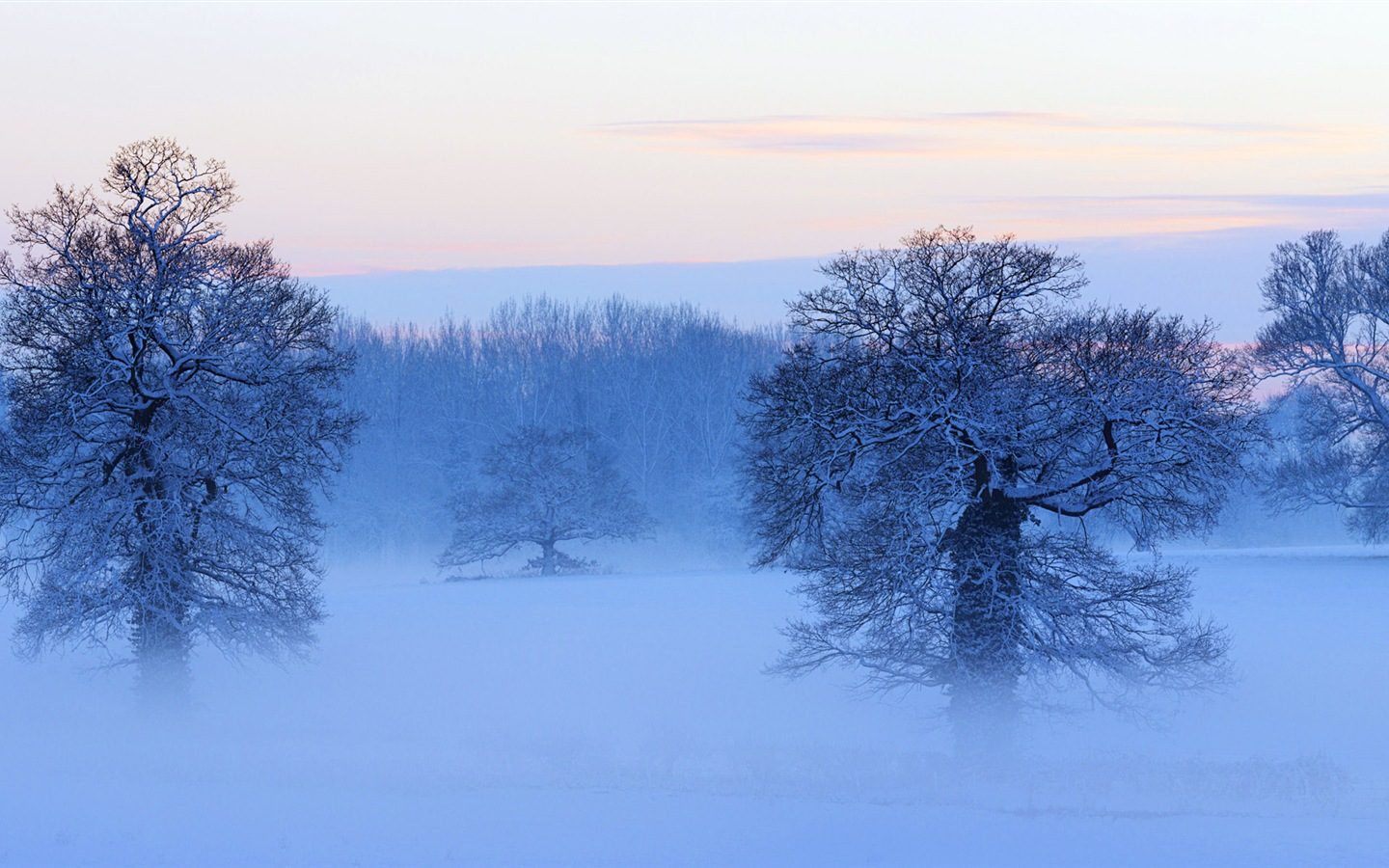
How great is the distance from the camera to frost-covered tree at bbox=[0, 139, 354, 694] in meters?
20.2

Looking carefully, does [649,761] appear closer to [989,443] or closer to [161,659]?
[989,443]

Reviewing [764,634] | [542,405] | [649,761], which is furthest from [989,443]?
[542,405]

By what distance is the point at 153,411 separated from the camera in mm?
20922

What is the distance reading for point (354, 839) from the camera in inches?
557

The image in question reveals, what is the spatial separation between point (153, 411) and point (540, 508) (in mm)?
26558

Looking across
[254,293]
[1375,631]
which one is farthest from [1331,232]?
[254,293]

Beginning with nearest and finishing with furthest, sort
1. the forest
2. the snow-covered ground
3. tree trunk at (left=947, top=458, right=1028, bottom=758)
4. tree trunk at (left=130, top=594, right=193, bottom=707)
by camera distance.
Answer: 1. the snow-covered ground
2. the forest
3. tree trunk at (left=947, top=458, right=1028, bottom=758)
4. tree trunk at (left=130, top=594, right=193, bottom=707)

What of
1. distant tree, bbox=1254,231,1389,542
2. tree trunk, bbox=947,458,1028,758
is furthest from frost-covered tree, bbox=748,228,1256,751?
distant tree, bbox=1254,231,1389,542

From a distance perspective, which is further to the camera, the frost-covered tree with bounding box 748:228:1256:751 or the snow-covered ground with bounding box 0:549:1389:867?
the frost-covered tree with bounding box 748:228:1256:751

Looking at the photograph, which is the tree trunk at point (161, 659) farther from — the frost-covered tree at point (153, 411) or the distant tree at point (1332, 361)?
the distant tree at point (1332, 361)

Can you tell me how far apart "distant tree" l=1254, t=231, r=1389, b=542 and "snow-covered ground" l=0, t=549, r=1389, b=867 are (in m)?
7.54

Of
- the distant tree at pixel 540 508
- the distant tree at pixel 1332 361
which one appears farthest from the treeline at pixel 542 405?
the distant tree at pixel 1332 361

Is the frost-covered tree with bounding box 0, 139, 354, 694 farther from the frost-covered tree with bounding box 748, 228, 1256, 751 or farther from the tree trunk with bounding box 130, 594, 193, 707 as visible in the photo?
the frost-covered tree with bounding box 748, 228, 1256, 751

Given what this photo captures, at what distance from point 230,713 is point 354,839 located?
10.0 m
